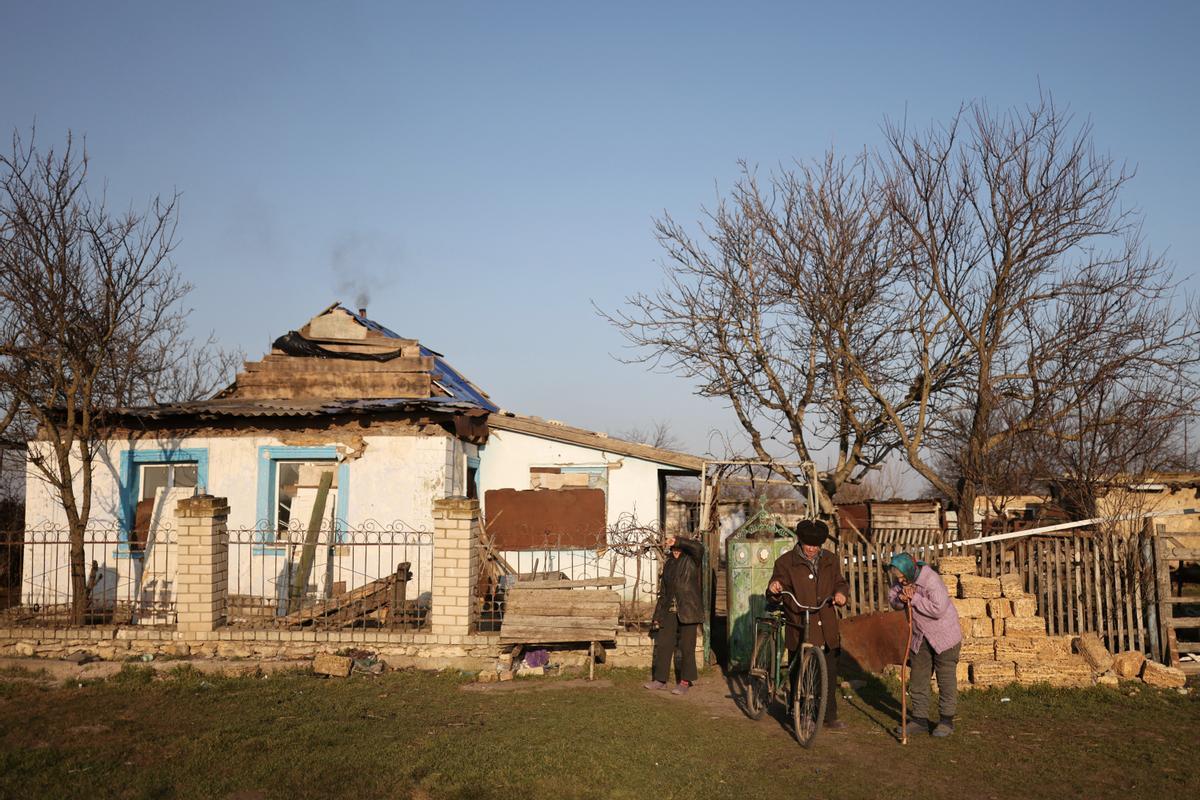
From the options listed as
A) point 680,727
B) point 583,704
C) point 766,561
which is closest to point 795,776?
point 680,727

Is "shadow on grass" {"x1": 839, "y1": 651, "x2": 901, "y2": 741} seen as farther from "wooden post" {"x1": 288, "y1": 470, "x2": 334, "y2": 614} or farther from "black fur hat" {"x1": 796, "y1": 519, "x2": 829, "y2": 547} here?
"wooden post" {"x1": 288, "y1": 470, "x2": 334, "y2": 614}

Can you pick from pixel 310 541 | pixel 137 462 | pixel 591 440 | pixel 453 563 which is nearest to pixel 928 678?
pixel 453 563

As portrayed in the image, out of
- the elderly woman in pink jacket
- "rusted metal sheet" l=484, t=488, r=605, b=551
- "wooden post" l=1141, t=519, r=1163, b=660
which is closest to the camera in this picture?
the elderly woman in pink jacket

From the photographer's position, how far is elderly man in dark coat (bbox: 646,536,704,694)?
9.56 metres

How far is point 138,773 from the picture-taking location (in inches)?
255

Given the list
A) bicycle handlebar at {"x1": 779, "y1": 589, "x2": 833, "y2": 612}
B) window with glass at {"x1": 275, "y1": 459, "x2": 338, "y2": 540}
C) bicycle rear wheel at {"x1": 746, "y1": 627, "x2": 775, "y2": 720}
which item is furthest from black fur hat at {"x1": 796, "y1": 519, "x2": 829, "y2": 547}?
window with glass at {"x1": 275, "y1": 459, "x2": 338, "y2": 540}

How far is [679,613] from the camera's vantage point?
9.62m

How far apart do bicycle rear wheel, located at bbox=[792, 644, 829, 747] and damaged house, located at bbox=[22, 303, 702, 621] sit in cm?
634

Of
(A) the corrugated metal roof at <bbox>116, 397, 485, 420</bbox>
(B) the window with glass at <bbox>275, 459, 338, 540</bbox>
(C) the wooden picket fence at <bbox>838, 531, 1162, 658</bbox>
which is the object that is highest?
(A) the corrugated metal roof at <bbox>116, 397, 485, 420</bbox>

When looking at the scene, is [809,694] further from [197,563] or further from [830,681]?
[197,563]

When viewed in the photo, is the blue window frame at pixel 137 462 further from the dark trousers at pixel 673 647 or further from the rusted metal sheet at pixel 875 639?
the rusted metal sheet at pixel 875 639

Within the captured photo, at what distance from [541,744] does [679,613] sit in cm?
269

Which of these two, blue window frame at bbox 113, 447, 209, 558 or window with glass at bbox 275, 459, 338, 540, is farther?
blue window frame at bbox 113, 447, 209, 558

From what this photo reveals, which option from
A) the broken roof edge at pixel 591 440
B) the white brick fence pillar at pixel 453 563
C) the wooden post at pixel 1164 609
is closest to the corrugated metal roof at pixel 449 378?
the broken roof edge at pixel 591 440
